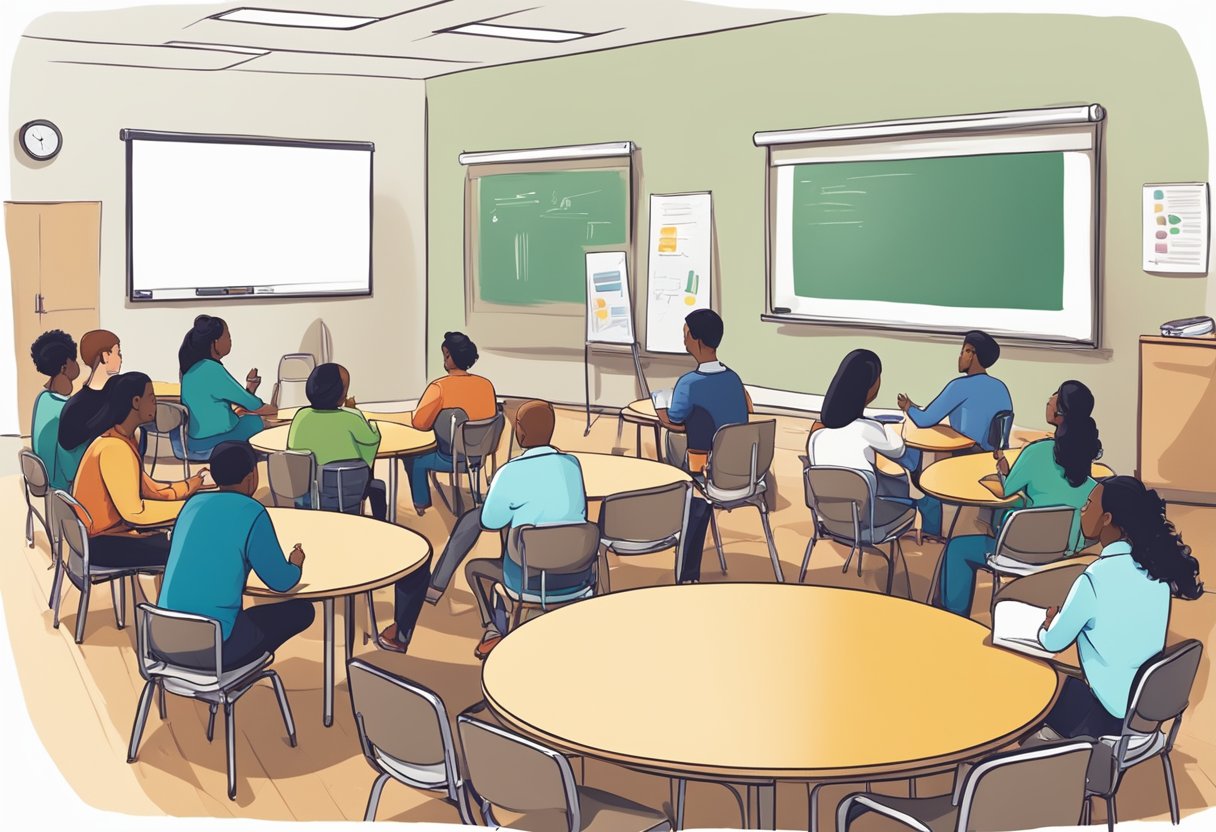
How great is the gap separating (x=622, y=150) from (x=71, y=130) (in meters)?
4.58

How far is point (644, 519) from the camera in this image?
15.5 ft

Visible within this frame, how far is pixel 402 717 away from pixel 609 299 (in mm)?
7636

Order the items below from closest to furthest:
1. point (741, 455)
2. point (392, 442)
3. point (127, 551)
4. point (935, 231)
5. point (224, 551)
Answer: point (224, 551)
point (127, 551)
point (741, 455)
point (392, 442)
point (935, 231)

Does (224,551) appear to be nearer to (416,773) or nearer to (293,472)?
(416,773)

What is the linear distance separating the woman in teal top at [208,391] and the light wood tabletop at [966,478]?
11.6ft

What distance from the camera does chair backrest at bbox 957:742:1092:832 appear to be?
95.6 inches

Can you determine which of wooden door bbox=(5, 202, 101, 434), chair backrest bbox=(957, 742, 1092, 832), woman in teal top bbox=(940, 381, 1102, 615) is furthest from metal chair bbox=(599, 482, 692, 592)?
wooden door bbox=(5, 202, 101, 434)

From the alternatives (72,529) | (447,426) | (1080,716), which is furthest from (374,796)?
(447,426)

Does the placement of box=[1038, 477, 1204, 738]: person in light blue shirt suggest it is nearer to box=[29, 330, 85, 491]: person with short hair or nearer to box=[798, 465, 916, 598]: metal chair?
box=[798, 465, 916, 598]: metal chair

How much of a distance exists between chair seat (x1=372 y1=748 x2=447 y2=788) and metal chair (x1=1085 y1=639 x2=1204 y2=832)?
162 cm

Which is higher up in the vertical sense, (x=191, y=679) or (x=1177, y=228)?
Result: (x=1177, y=228)

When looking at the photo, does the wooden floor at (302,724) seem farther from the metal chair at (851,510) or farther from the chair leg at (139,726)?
the metal chair at (851,510)

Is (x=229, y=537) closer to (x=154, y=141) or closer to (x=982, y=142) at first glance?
(x=982, y=142)

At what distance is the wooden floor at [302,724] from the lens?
12.1ft
